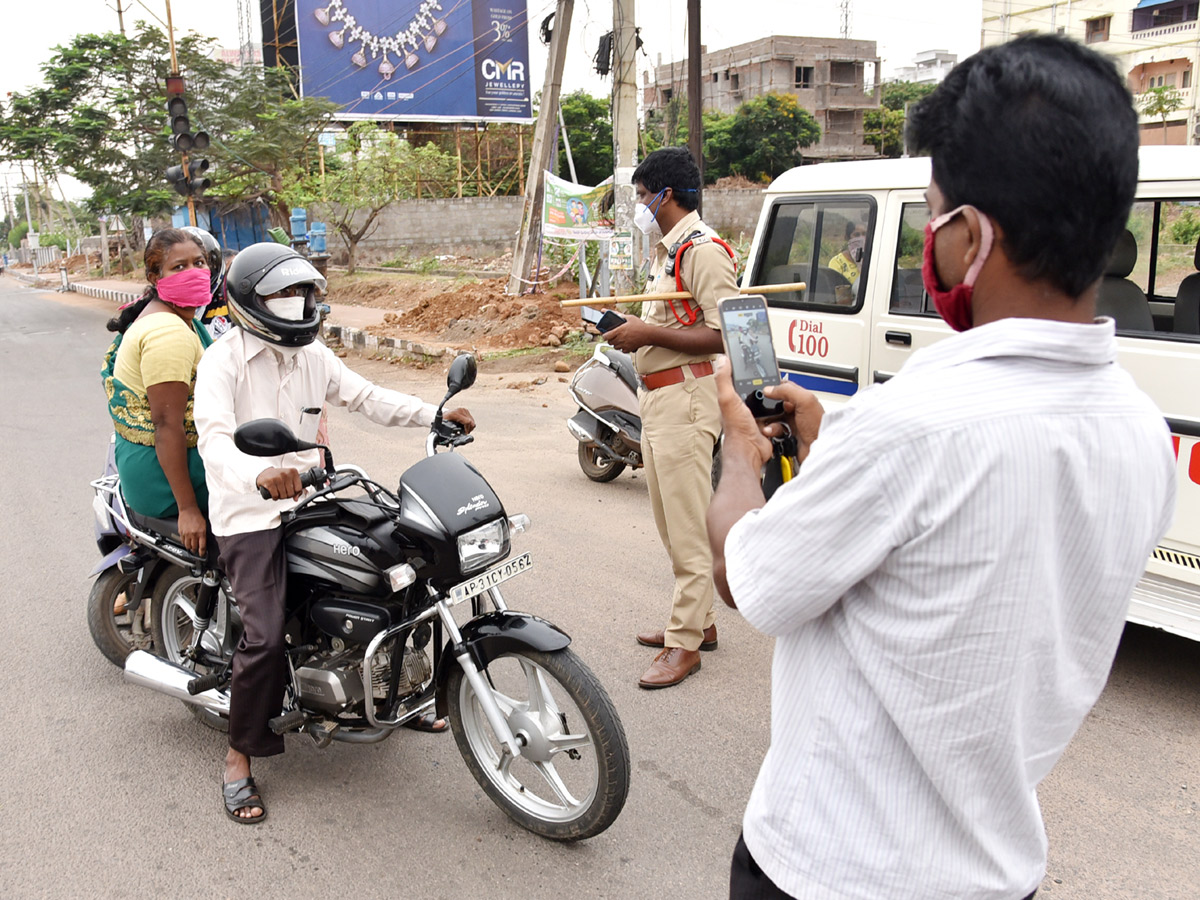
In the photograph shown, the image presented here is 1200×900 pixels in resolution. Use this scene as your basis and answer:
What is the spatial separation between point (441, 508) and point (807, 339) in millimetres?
3029

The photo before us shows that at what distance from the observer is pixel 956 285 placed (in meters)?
1.15

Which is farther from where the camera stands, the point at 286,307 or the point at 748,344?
the point at 286,307

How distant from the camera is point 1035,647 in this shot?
1.12 metres

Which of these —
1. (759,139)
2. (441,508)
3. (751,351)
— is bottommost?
(441,508)

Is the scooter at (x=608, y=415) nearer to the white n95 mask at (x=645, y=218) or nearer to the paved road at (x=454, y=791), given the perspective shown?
the paved road at (x=454, y=791)

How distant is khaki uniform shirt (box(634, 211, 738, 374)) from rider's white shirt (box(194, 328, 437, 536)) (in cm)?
102

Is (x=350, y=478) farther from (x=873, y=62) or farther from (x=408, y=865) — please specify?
(x=873, y=62)

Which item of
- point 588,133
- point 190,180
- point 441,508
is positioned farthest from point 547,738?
point 588,133

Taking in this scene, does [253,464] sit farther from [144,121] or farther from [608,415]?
[144,121]

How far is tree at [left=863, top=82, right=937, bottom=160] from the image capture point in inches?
2127

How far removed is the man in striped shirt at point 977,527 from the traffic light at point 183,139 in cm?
1559

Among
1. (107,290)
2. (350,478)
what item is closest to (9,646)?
(350,478)

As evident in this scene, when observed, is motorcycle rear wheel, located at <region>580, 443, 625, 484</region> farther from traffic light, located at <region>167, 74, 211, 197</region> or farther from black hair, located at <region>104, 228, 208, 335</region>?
traffic light, located at <region>167, 74, 211, 197</region>

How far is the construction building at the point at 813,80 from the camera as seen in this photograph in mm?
58344
